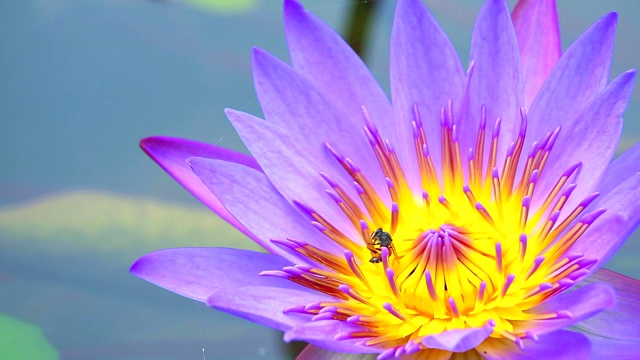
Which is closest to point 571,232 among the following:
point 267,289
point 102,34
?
point 267,289

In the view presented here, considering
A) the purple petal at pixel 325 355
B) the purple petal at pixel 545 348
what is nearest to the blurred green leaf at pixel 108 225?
the purple petal at pixel 325 355

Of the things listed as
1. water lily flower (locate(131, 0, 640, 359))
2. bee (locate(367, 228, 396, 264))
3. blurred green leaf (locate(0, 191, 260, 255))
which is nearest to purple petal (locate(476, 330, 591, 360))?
water lily flower (locate(131, 0, 640, 359))

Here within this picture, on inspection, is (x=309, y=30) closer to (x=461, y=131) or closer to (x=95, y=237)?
(x=461, y=131)

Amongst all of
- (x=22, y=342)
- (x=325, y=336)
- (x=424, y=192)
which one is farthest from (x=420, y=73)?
(x=22, y=342)

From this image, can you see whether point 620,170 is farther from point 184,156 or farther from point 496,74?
point 184,156

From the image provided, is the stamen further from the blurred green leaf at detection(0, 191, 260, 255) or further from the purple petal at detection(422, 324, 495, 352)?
the blurred green leaf at detection(0, 191, 260, 255)

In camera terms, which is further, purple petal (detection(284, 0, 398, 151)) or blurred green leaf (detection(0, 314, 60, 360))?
blurred green leaf (detection(0, 314, 60, 360))
